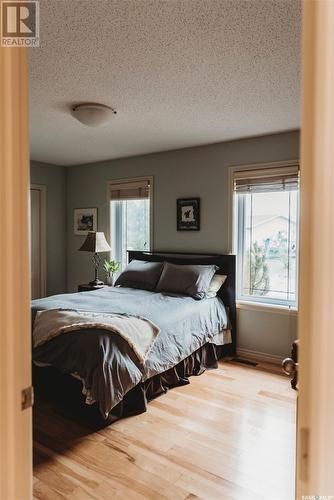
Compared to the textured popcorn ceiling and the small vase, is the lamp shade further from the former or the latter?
the textured popcorn ceiling

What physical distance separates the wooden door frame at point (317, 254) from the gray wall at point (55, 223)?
553 cm

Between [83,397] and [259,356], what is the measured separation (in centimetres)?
219

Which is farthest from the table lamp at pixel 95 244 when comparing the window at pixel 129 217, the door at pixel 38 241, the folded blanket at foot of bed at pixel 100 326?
the folded blanket at foot of bed at pixel 100 326

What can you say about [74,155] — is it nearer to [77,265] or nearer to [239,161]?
[77,265]

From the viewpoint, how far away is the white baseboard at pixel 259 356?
3.97 meters

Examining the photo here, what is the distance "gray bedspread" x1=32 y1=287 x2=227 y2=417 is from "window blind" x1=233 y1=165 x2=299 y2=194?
4.48 feet

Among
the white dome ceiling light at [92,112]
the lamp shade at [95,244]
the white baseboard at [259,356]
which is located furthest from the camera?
the lamp shade at [95,244]

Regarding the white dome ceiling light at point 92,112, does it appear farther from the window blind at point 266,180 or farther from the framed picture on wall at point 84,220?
the framed picture on wall at point 84,220

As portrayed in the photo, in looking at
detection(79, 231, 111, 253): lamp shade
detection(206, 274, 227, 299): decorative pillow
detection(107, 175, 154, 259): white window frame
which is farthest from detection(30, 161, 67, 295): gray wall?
detection(206, 274, 227, 299): decorative pillow

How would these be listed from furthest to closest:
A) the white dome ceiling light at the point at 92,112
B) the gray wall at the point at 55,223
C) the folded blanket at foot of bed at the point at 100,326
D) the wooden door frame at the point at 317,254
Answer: the gray wall at the point at 55,223, the white dome ceiling light at the point at 92,112, the folded blanket at foot of bed at the point at 100,326, the wooden door frame at the point at 317,254

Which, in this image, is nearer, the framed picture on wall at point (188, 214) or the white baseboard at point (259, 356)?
the white baseboard at point (259, 356)

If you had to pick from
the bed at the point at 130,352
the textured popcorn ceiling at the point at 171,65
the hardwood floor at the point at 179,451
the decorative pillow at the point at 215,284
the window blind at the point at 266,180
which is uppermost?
the textured popcorn ceiling at the point at 171,65

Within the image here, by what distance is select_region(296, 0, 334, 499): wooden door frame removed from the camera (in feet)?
2.11

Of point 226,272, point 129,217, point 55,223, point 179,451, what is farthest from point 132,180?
point 179,451
